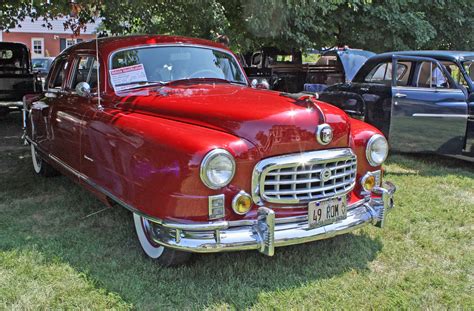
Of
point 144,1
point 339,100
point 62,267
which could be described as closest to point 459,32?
point 339,100

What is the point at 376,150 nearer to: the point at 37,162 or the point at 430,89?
the point at 430,89

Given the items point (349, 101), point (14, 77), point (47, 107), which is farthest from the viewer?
point (14, 77)

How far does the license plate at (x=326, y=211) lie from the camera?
3.33m

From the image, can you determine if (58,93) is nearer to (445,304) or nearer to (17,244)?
(17,244)

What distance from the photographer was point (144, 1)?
21.6 feet

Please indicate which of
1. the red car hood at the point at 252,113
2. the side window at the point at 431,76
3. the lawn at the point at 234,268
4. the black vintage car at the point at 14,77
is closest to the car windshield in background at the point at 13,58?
the black vintage car at the point at 14,77

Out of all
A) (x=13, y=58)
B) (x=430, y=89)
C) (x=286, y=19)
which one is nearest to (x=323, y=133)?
(x=430, y=89)

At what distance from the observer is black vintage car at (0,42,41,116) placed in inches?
432

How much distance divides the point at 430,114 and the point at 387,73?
1286mm

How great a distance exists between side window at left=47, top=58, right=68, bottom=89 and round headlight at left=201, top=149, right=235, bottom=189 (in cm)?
309

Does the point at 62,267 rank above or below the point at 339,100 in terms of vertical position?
below

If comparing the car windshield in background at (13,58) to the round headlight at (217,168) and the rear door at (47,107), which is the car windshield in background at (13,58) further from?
the round headlight at (217,168)

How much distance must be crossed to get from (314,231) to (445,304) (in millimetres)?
963

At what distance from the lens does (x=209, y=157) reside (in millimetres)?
3012
